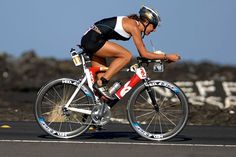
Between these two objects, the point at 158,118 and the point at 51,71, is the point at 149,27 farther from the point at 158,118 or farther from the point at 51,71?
the point at 51,71

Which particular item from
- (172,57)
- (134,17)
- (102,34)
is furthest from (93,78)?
(172,57)

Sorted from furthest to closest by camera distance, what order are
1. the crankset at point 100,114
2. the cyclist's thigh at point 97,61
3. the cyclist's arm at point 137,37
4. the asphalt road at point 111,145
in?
the cyclist's thigh at point 97,61 < the crankset at point 100,114 < the cyclist's arm at point 137,37 < the asphalt road at point 111,145

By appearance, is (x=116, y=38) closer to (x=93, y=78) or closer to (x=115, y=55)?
(x=115, y=55)

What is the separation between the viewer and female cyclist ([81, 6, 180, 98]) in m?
12.5

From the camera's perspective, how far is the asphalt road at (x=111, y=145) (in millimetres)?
11697

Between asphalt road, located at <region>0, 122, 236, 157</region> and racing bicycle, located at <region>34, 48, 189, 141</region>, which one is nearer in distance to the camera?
asphalt road, located at <region>0, 122, 236, 157</region>

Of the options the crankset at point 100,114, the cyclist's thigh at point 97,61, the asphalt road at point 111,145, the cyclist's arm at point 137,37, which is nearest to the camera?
the asphalt road at point 111,145

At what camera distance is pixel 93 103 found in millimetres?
12734

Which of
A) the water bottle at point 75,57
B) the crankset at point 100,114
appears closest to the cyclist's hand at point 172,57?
the crankset at point 100,114

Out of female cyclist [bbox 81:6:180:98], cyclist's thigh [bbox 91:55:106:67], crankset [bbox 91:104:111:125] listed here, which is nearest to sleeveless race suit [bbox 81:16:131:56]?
female cyclist [bbox 81:6:180:98]

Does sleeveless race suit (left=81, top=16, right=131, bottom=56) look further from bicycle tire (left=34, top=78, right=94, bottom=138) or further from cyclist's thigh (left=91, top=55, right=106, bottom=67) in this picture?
bicycle tire (left=34, top=78, right=94, bottom=138)

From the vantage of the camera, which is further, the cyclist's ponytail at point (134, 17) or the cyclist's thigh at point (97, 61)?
the cyclist's thigh at point (97, 61)

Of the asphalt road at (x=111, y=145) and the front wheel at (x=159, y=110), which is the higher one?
the front wheel at (x=159, y=110)

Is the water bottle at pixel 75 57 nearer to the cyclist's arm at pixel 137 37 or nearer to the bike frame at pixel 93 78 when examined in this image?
the bike frame at pixel 93 78
